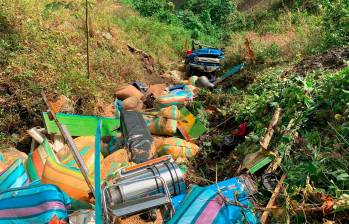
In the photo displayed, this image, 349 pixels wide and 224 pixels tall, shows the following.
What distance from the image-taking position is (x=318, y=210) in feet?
8.76

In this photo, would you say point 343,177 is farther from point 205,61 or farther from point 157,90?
point 205,61

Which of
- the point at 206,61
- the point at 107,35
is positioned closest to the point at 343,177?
the point at 206,61

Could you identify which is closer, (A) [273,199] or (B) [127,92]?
(A) [273,199]

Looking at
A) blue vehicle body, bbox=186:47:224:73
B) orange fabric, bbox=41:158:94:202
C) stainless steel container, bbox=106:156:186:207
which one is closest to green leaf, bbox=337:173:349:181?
stainless steel container, bbox=106:156:186:207

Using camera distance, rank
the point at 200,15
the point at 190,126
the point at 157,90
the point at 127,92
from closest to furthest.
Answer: the point at 190,126 < the point at 127,92 < the point at 157,90 < the point at 200,15

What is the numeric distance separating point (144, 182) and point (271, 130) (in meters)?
1.44

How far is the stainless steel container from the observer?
9.73 ft

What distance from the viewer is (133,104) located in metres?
6.33

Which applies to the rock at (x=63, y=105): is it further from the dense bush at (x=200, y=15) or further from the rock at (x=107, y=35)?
the dense bush at (x=200, y=15)

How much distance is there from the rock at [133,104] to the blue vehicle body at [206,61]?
2439 mm

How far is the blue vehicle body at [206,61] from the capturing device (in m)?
8.60

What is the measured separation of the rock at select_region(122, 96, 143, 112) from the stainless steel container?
2.59 m

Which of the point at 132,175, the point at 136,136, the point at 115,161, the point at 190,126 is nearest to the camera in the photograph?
the point at 132,175

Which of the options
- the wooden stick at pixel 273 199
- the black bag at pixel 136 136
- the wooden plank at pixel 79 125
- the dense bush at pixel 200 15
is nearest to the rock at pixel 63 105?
the wooden plank at pixel 79 125
